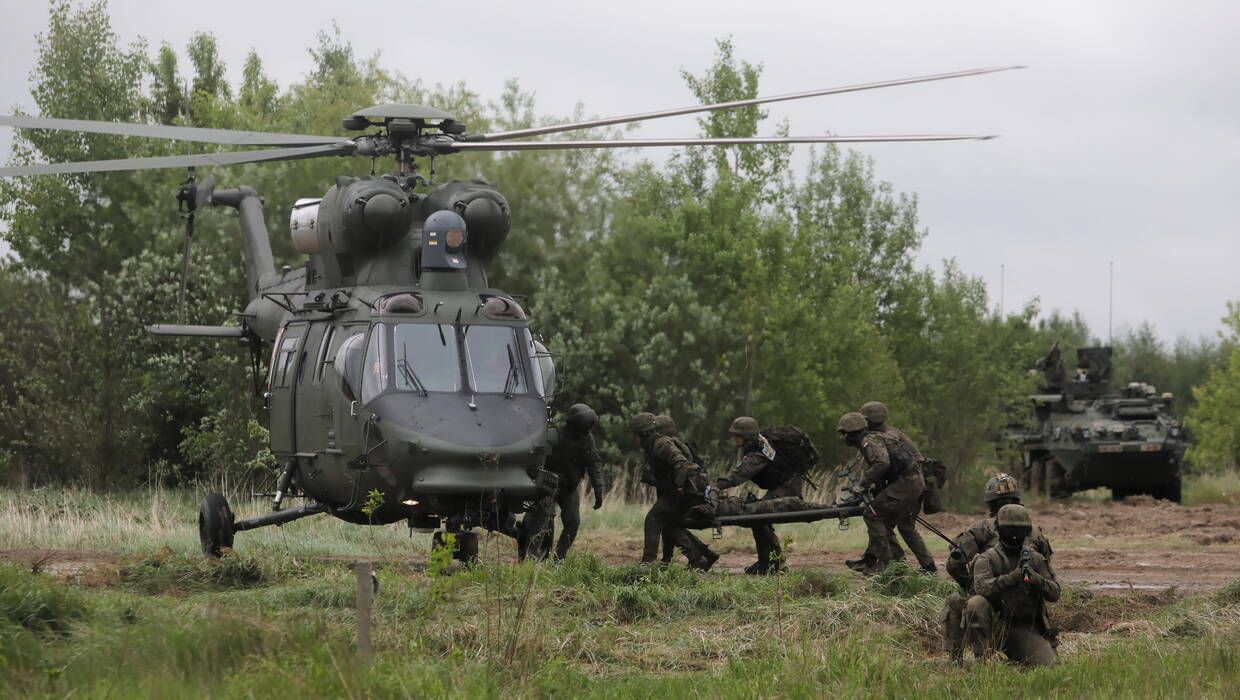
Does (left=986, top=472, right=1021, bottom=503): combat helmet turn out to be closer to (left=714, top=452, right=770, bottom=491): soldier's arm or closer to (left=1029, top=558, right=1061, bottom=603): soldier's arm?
(left=1029, top=558, right=1061, bottom=603): soldier's arm

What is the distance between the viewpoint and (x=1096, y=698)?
8.29m

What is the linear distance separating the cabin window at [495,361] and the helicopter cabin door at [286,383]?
1.82 m

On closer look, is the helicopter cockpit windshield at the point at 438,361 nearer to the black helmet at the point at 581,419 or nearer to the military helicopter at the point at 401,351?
the military helicopter at the point at 401,351

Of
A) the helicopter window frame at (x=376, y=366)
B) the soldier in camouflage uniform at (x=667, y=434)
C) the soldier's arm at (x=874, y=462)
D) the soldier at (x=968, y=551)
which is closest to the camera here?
the soldier at (x=968, y=551)

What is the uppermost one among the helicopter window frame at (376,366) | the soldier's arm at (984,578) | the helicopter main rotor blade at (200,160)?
the helicopter main rotor blade at (200,160)

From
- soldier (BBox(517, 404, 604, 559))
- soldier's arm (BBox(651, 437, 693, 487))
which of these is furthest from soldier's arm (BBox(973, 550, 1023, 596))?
soldier (BBox(517, 404, 604, 559))

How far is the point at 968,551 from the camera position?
33.4 feet

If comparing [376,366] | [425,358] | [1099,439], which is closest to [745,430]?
[425,358]

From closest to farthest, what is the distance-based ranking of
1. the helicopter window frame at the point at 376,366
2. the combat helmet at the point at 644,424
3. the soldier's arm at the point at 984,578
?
1. the soldier's arm at the point at 984,578
2. the helicopter window frame at the point at 376,366
3. the combat helmet at the point at 644,424

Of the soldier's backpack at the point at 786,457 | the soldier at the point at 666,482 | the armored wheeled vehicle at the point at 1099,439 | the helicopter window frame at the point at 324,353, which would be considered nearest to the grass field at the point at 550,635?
the soldier at the point at 666,482

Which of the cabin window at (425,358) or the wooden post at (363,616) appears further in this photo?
the cabin window at (425,358)

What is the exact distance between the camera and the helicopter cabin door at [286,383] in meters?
14.4

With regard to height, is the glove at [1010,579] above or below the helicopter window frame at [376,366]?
below

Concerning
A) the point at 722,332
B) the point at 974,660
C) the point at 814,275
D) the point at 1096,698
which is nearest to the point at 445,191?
the point at 974,660
